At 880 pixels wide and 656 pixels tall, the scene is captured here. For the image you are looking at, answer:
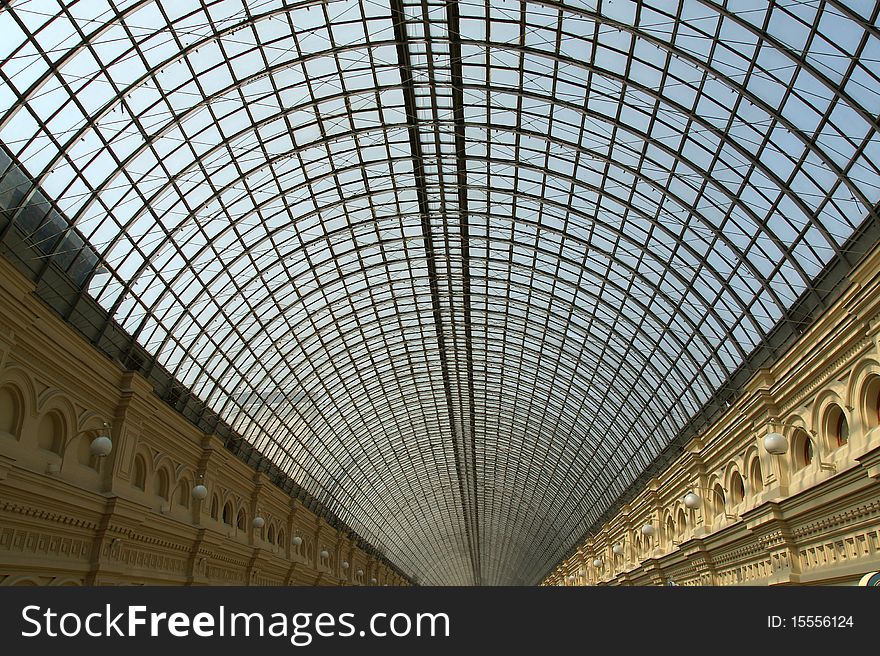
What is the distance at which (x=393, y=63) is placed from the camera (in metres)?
35.2

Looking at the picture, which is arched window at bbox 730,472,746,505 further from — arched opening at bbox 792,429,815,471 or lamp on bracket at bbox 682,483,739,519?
arched opening at bbox 792,429,815,471

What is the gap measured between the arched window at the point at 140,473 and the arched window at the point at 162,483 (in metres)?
1.69

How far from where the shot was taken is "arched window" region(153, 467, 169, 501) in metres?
39.7

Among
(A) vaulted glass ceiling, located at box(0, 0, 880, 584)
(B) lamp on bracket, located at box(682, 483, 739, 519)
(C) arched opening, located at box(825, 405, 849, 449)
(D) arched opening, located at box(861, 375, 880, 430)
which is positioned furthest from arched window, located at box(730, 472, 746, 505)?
(D) arched opening, located at box(861, 375, 880, 430)

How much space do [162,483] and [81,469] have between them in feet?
29.3

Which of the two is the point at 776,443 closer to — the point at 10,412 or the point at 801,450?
the point at 801,450

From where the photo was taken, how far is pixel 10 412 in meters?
27.3

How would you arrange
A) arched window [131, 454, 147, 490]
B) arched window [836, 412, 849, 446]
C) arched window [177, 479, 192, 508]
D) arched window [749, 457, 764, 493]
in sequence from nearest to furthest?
arched window [836, 412, 849, 446] → arched window [749, 457, 764, 493] → arched window [131, 454, 147, 490] → arched window [177, 479, 192, 508]

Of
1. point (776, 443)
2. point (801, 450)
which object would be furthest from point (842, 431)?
point (801, 450)

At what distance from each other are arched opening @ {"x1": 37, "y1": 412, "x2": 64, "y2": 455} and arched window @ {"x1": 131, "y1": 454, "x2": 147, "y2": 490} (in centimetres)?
705

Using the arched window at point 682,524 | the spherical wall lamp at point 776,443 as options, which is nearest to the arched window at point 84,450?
the spherical wall lamp at point 776,443

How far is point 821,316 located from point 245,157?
26.7 metres

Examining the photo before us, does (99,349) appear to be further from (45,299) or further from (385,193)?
(385,193)

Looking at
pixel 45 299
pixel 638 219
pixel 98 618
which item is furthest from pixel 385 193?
pixel 98 618
